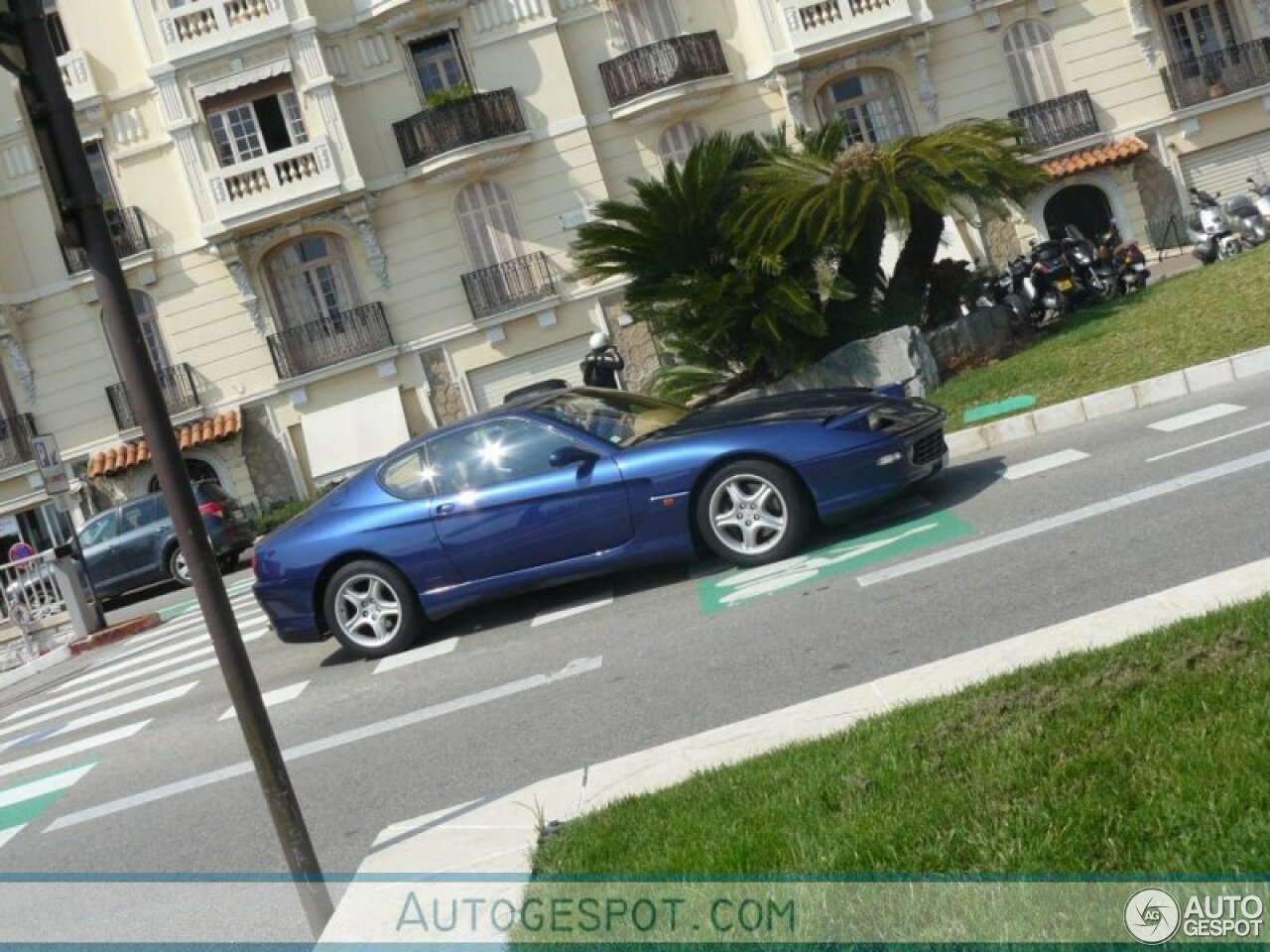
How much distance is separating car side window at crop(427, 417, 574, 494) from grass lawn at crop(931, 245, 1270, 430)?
4301 millimetres

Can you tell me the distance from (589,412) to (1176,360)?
530cm

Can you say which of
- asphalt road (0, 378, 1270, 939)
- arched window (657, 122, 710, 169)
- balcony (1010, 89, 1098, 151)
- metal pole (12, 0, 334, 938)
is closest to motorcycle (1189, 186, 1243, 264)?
balcony (1010, 89, 1098, 151)

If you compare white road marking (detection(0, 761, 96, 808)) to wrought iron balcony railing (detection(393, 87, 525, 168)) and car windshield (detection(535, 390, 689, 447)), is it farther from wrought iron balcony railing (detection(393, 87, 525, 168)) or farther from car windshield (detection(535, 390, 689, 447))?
wrought iron balcony railing (detection(393, 87, 525, 168))

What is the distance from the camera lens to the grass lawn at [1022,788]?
342 cm

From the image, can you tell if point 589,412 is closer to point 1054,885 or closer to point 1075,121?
point 1054,885

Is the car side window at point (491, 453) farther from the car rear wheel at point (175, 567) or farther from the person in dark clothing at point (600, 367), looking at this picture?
the car rear wheel at point (175, 567)

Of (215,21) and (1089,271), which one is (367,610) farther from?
(215,21)

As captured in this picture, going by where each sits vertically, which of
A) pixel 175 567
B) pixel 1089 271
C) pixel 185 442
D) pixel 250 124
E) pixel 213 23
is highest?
pixel 213 23

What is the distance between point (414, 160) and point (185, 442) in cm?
730

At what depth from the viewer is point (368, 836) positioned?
235 inches

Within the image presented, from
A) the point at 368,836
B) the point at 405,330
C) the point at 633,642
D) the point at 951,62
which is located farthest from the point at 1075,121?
the point at 368,836

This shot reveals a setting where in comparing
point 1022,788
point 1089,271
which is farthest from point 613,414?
point 1089,271

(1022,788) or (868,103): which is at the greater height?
(868,103)

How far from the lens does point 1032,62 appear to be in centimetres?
2930
